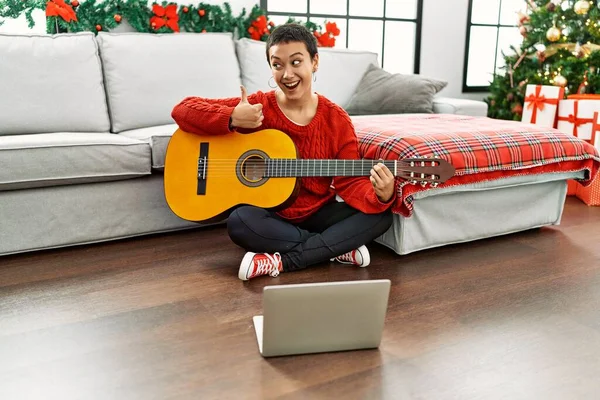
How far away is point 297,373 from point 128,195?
1.19 meters

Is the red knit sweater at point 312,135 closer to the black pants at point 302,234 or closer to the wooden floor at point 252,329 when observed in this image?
the black pants at point 302,234

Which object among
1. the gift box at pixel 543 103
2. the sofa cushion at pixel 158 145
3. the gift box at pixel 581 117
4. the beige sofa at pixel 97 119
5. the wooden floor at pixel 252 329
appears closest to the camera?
the wooden floor at pixel 252 329

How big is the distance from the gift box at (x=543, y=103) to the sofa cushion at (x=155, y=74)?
1.90 meters

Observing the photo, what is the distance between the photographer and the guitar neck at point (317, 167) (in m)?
1.79

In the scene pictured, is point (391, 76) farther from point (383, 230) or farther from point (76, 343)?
point (76, 343)

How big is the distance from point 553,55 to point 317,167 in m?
2.77

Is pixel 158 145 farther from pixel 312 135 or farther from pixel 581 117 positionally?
pixel 581 117

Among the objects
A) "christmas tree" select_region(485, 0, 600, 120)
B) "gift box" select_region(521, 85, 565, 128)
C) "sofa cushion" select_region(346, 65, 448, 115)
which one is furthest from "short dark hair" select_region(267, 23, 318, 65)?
"christmas tree" select_region(485, 0, 600, 120)

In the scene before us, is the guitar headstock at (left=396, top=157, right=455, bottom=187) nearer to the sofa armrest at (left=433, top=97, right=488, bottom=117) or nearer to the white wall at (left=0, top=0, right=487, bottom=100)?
the sofa armrest at (left=433, top=97, right=488, bottom=117)

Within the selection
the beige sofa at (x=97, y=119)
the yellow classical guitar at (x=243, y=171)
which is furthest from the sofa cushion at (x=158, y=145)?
the yellow classical guitar at (x=243, y=171)

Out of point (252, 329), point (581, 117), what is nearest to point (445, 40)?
point (581, 117)

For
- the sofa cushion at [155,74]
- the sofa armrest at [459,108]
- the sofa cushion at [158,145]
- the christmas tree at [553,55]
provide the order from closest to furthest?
the sofa cushion at [158,145] → the sofa cushion at [155,74] → the sofa armrest at [459,108] → the christmas tree at [553,55]

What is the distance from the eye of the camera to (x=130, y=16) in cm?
289

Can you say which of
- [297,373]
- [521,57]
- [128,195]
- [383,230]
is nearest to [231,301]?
[297,373]
